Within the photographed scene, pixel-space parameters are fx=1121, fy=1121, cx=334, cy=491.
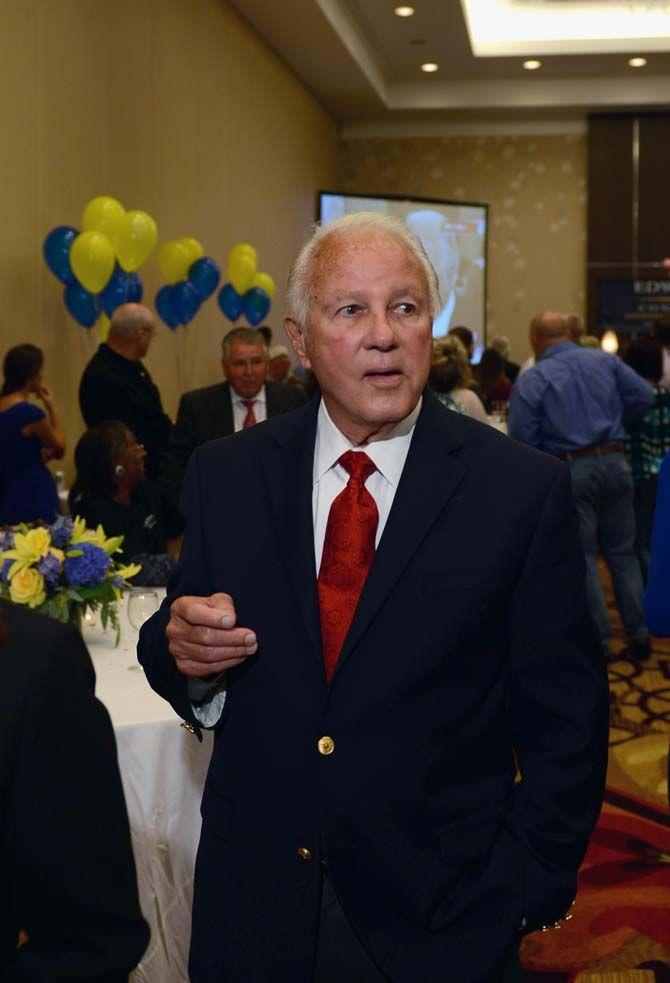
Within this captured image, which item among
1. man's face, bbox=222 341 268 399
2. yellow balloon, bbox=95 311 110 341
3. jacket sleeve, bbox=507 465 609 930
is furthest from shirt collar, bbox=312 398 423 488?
yellow balloon, bbox=95 311 110 341

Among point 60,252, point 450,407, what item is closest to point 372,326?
point 450,407

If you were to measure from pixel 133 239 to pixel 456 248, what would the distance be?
723cm

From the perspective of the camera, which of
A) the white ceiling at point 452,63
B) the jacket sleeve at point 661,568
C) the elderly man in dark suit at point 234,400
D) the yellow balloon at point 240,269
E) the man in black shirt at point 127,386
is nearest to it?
the jacket sleeve at point 661,568

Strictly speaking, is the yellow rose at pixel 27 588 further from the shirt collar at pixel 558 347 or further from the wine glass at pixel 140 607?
the shirt collar at pixel 558 347

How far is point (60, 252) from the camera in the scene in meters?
5.26

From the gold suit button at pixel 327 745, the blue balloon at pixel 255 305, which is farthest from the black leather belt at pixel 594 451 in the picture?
the gold suit button at pixel 327 745

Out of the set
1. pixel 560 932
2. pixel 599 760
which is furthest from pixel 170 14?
pixel 599 760

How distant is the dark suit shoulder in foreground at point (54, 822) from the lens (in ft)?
3.02

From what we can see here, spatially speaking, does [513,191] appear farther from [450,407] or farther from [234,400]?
[450,407]

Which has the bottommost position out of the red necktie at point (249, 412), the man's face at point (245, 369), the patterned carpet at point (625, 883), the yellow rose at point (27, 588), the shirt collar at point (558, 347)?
the patterned carpet at point (625, 883)

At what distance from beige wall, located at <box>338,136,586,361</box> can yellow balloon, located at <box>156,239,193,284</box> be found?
637 centimetres

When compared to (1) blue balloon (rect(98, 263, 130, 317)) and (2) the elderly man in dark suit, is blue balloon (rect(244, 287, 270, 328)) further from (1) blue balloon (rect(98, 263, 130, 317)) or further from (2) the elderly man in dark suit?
(2) the elderly man in dark suit

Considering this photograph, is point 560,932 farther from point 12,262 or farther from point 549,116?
point 549,116

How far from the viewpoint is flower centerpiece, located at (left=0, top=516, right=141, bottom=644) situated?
2340 millimetres
